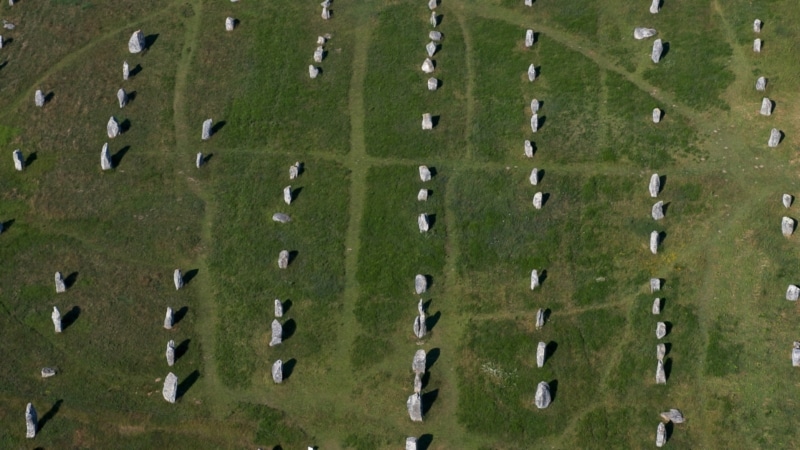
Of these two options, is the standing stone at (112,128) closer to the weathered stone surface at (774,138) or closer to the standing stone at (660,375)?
the standing stone at (660,375)

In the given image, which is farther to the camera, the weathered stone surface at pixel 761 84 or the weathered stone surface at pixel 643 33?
the weathered stone surface at pixel 643 33

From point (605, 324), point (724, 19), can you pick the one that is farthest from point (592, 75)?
point (605, 324)

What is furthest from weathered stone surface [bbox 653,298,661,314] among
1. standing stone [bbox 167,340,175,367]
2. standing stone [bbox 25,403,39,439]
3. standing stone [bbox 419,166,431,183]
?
standing stone [bbox 25,403,39,439]

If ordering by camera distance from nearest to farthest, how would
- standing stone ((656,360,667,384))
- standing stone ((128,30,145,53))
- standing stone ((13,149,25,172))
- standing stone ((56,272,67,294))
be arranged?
standing stone ((656,360,667,384)) < standing stone ((56,272,67,294)) < standing stone ((13,149,25,172)) < standing stone ((128,30,145,53))

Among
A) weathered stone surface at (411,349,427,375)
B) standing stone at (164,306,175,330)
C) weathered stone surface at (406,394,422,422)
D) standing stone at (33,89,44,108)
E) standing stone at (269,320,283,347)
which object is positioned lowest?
weathered stone surface at (406,394,422,422)

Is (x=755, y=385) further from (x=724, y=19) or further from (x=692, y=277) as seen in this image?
(x=724, y=19)

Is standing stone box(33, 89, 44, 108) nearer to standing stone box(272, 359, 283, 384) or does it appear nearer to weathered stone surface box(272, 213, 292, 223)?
weathered stone surface box(272, 213, 292, 223)

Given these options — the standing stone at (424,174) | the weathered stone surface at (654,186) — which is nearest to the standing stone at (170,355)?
the standing stone at (424,174)
